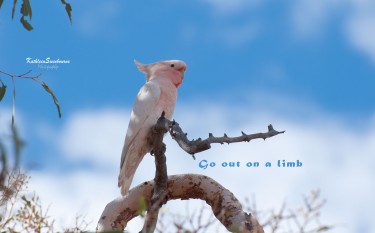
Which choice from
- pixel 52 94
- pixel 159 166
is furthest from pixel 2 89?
pixel 159 166

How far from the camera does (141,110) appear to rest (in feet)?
10.1

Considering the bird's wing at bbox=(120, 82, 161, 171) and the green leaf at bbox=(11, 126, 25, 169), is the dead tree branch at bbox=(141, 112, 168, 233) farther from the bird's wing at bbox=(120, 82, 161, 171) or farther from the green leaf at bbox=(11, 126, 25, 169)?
the green leaf at bbox=(11, 126, 25, 169)

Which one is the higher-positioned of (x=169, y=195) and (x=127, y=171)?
(x=127, y=171)

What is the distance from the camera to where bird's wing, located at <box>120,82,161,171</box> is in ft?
9.93

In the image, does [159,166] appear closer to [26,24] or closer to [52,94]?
[52,94]

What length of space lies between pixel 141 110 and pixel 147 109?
0.10ft

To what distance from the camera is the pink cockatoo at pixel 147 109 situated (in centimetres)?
302

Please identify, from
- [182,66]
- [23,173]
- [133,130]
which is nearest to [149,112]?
[133,130]

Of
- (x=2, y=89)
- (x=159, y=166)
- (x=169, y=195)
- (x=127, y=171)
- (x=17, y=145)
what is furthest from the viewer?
(x=127, y=171)

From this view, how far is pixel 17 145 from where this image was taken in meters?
1.45

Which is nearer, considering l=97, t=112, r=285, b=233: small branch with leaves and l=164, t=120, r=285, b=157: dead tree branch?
l=164, t=120, r=285, b=157: dead tree branch

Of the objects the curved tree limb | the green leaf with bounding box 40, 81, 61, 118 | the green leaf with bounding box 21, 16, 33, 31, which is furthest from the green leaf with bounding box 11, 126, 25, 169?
the curved tree limb

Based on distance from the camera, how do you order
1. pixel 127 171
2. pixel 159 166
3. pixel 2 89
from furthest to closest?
pixel 127 171 → pixel 159 166 → pixel 2 89

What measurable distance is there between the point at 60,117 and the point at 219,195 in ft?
2.69
